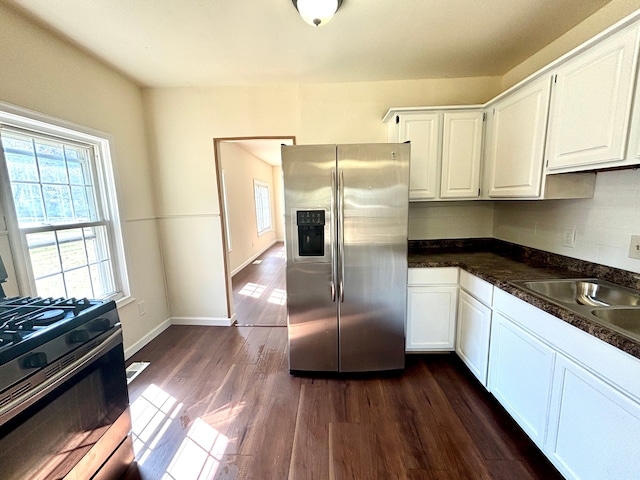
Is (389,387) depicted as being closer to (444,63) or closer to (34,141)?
(444,63)

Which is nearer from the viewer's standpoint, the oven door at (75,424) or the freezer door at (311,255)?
the oven door at (75,424)

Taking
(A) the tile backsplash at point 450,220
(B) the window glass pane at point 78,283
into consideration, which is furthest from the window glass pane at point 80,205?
(A) the tile backsplash at point 450,220

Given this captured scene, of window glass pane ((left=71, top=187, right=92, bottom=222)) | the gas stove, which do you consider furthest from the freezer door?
window glass pane ((left=71, top=187, right=92, bottom=222))

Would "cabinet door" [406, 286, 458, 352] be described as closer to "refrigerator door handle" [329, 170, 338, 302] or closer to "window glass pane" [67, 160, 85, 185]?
"refrigerator door handle" [329, 170, 338, 302]

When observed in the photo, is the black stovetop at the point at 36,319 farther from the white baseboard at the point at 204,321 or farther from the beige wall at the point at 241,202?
the beige wall at the point at 241,202

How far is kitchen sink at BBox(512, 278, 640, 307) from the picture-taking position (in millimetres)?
1468

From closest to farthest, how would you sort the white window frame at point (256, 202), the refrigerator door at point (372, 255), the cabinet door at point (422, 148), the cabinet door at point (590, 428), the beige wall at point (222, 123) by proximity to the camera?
the cabinet door at point (590, 428), the refrigerator door at point (372, 255), the cabinet door at point (422, 148), the beige wall at point (222, 123), the white window frame at point (256, 202)

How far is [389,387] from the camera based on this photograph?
6.45 feet

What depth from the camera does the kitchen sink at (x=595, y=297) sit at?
48.3 inches

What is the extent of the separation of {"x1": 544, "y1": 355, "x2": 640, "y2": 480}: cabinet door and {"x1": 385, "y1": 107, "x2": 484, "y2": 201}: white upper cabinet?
4.90 feet

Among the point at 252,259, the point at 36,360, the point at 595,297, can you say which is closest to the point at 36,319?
the point at 36,360

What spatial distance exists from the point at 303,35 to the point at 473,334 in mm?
2516

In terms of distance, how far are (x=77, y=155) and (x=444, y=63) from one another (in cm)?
319

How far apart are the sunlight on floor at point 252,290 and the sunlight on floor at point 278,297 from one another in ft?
0.68
